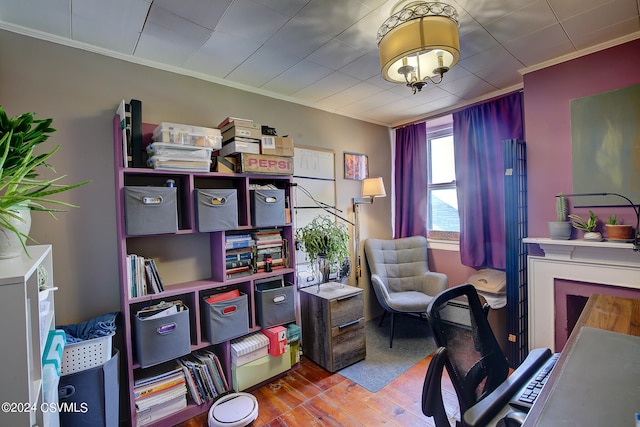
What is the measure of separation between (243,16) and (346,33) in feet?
2.02

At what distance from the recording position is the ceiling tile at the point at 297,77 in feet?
7.21

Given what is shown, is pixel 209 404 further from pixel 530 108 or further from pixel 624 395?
pixel 530 108

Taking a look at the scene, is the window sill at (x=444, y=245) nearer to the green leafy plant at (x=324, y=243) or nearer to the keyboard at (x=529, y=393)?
the green leafy plant at (x=324, y=243)

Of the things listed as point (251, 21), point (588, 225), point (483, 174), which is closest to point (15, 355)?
point (251, 21)

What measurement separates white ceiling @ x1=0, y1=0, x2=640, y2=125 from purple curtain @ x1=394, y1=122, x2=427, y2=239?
0.99 m

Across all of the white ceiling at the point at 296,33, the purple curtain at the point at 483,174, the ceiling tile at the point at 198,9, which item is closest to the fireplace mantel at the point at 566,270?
the purple curtain at the point at 483,174

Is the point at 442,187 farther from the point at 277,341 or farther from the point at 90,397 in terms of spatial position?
the point at 90,397

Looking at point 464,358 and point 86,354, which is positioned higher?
point 464,358

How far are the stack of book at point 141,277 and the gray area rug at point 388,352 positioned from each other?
159 cm

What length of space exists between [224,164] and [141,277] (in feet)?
3.05

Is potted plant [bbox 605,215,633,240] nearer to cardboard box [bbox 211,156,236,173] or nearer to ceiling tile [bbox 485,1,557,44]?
ceiling tile [bbox 485,1,557,44]

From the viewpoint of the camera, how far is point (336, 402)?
202 centimetres

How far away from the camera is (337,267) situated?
305 centimetres

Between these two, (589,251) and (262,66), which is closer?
(589,251)
